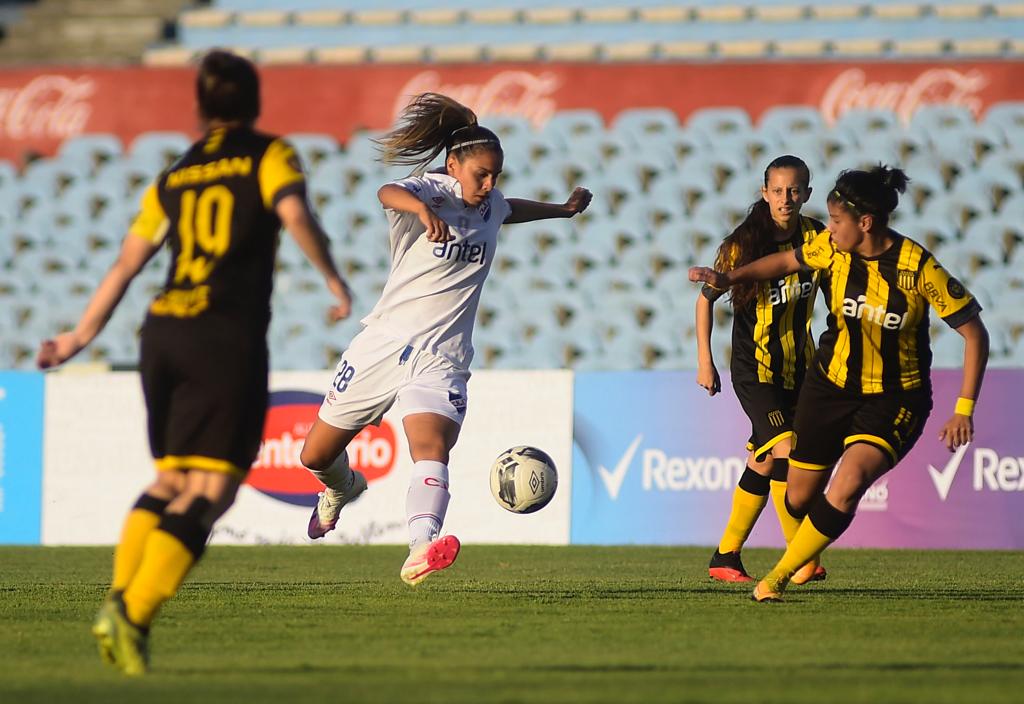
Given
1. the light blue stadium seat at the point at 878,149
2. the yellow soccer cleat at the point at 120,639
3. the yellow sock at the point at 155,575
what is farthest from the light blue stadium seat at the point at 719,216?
the yellow soccer cleat at the point at 120,639

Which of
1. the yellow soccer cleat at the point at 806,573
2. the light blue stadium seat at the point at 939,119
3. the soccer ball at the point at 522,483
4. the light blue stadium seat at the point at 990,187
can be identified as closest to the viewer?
the yellow soccer cleat at the point at 806,573

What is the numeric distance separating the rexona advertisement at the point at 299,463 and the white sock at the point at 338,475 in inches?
146

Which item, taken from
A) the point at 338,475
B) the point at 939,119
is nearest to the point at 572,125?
the point at 939,119

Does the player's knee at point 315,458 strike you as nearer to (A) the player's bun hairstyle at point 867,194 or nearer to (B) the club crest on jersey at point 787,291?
(B) the club crest on jersey at point 787,291

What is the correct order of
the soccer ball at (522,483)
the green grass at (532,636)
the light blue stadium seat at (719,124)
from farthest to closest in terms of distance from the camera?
1. the light blue stadium seat at (719,124)
2. the soccer ball at (522,483)
3. the green grass at (532,636)

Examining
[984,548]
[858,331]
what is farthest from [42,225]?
[858,331]

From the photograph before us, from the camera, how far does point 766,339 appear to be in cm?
806

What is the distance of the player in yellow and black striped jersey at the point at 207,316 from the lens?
4.86 meters

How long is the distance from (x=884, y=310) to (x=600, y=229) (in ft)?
32.2

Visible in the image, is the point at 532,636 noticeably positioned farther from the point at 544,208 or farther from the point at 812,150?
the point at 812,150

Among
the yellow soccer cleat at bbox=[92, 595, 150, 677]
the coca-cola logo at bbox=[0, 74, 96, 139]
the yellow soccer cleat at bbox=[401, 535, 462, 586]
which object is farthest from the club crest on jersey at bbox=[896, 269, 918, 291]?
the coca-cola logo at bbox=[0, 74, 96, 139]

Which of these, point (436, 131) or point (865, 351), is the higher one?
point (436, 131)

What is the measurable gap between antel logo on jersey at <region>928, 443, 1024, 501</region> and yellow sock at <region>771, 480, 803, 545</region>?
122 inches

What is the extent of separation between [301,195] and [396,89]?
45.9ft
